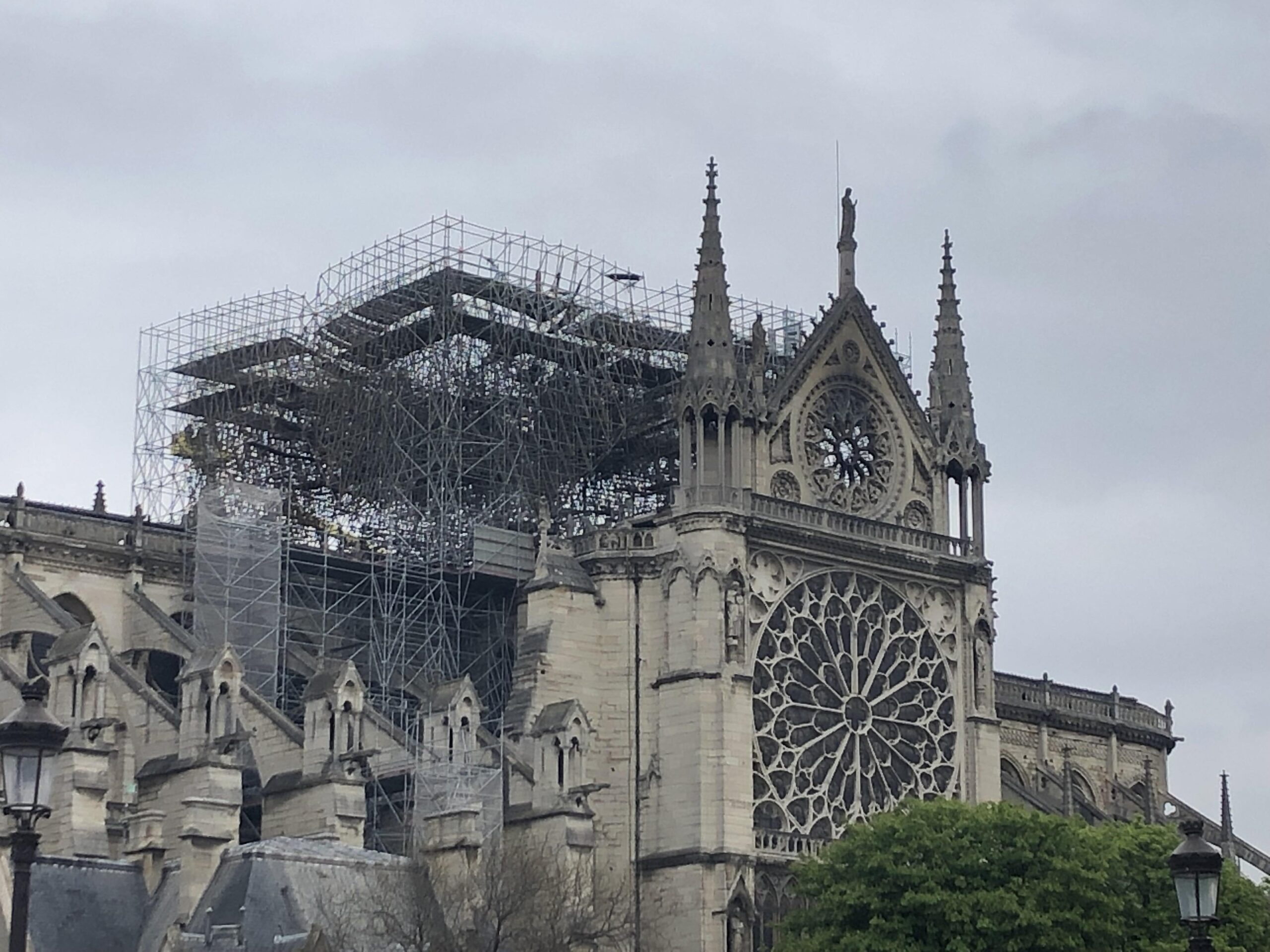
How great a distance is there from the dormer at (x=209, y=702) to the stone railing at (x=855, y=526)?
1301 centimetres

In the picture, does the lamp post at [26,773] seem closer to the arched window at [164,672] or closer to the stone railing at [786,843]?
the stone railing at [786,843]

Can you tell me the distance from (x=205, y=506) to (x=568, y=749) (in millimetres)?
11710

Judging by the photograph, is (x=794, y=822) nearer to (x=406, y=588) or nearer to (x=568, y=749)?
(x=568, y=749)

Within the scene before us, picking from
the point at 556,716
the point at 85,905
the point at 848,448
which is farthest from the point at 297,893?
the point at 848,448

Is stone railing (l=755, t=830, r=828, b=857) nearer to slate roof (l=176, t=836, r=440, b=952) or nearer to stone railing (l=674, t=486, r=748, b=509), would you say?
stone railing (l=674, t=486, r=748, b=509)

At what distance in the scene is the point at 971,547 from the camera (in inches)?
2842

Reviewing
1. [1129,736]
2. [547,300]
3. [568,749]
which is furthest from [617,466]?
[1129,736]

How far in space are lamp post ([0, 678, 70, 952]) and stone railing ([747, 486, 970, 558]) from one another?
40352 mm

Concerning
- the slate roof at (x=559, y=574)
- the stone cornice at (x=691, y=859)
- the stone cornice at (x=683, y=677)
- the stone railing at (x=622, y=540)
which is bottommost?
the stone cornice at (x=691, y=859)

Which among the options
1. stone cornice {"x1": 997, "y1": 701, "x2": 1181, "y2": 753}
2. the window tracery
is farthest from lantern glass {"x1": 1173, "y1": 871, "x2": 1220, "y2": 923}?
stone cornice {"x1": 997, "y1": 701, "x2": 1181, "y2": 753}

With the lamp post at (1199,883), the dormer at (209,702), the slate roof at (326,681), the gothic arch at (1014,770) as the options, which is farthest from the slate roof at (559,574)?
the lamp post at (1199,883)

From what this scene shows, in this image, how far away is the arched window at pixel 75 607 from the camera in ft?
223

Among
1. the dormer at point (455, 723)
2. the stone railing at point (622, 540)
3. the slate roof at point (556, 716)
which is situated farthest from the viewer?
the stone railing at point (622, 540)

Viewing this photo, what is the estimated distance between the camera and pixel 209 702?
59094mm
